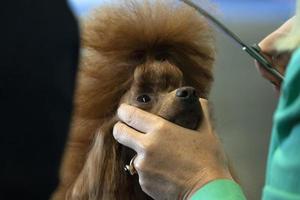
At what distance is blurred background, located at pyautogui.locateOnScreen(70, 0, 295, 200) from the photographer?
1.56m

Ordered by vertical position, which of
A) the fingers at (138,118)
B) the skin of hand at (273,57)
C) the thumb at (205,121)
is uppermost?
the skin of hand at (273,57)

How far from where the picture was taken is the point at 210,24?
40.7 inches

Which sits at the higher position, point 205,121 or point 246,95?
point 205,121

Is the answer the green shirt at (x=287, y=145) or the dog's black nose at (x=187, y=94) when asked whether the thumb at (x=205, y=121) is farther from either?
the green shirt at (x=287, y=145)

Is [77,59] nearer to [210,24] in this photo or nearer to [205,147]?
[205,147]

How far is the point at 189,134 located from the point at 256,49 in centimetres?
17

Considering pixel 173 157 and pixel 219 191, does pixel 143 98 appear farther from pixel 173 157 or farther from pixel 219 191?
pixel 219 191

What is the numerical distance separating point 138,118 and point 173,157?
0.09 m

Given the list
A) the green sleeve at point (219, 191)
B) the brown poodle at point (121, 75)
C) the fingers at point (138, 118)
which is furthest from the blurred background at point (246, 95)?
the green sleeve at point (219, 191)

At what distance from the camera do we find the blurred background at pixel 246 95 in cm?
156

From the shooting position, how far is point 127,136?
2.92ft

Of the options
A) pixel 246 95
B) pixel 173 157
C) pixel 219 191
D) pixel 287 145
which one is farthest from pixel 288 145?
pixel 246 95

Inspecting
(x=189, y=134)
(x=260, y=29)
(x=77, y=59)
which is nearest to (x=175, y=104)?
(x=189, y=134)

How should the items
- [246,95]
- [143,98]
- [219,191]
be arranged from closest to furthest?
[219,191] < [143,98] < [246,95]
